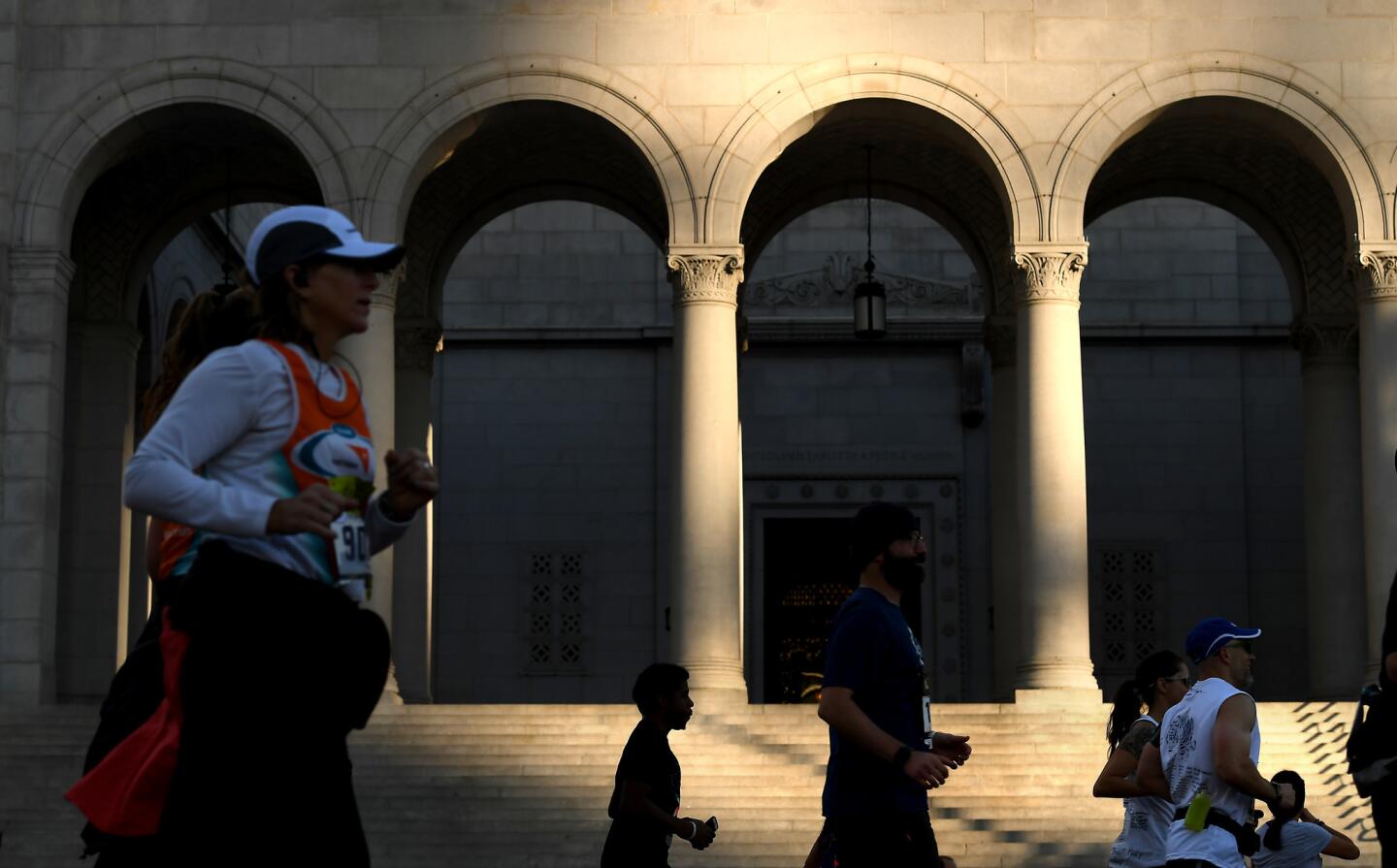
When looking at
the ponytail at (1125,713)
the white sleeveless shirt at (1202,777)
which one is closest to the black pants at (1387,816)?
the white sleeveless shirt at (1202,777)

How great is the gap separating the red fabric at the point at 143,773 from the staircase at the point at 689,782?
1235 cm

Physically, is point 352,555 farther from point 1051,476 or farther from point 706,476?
point 1051,476

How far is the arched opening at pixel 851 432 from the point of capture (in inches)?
1229

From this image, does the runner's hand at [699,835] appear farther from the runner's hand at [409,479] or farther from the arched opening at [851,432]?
the arched opening at [851,432]

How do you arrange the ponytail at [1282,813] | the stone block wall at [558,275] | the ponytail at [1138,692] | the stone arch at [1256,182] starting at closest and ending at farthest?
1. the ponytail at [1282,813]
2. the ponytail at [1138,692]
3. the stone arch at [1256,182]
4. the stone block wall at [558,275]

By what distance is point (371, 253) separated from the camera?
208 inches

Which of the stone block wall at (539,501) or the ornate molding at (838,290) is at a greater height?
the ornate molding at (838,290)

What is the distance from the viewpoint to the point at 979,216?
26.9 meters

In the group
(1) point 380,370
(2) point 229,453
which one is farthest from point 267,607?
(1) point 380,370

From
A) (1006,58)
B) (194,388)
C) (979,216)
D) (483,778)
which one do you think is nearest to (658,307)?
(979,216)

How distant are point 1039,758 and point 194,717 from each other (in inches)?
638

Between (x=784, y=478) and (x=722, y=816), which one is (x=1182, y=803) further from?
(x=784, y=478)

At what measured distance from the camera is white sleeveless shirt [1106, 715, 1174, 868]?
33.4 ft

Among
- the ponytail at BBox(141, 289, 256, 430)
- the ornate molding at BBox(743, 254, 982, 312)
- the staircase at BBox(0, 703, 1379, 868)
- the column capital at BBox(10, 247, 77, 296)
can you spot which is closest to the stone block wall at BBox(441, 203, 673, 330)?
the ornate molding at BBox(743, 254, 982, 312)
